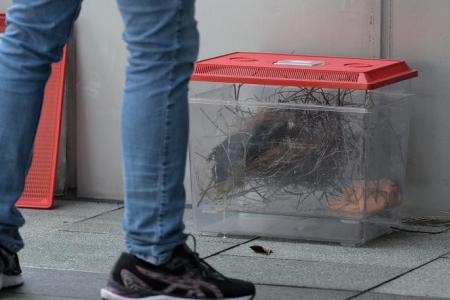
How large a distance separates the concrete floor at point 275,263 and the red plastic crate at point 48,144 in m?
0.26

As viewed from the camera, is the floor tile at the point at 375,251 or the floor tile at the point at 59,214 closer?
the floor tile at the point at 375,251

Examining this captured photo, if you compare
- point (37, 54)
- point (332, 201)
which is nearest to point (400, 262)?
point (332, 201)

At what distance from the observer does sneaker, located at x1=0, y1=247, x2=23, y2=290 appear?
271 cm

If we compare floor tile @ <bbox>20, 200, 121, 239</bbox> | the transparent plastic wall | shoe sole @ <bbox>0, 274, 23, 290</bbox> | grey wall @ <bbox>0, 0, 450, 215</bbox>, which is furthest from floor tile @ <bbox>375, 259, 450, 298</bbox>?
floor tile @ <bbox>20, 200, 121, 239</bbox>

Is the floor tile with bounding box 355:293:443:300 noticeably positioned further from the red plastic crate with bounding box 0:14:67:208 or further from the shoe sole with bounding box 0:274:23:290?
the red plastic crate with bounding box 0:14:67:208

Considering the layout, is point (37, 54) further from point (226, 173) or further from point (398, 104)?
point (398, 104)

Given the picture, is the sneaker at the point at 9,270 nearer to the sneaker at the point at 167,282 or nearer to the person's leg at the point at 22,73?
the person's leg at the point at 22,73

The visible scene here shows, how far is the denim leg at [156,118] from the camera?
239 centimetres

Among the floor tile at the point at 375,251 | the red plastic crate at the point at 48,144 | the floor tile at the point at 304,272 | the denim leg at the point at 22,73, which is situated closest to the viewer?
the denim leg at the point at 22,73

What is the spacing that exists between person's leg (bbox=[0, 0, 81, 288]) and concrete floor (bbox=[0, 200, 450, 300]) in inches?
12.8

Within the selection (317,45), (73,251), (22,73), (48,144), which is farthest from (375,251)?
(48,144)

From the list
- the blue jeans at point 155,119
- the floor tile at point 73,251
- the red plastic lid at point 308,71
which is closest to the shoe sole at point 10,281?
the floor tile at point 73,251

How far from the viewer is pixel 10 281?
278 centimetres

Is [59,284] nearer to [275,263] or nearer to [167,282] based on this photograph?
[167,282]
